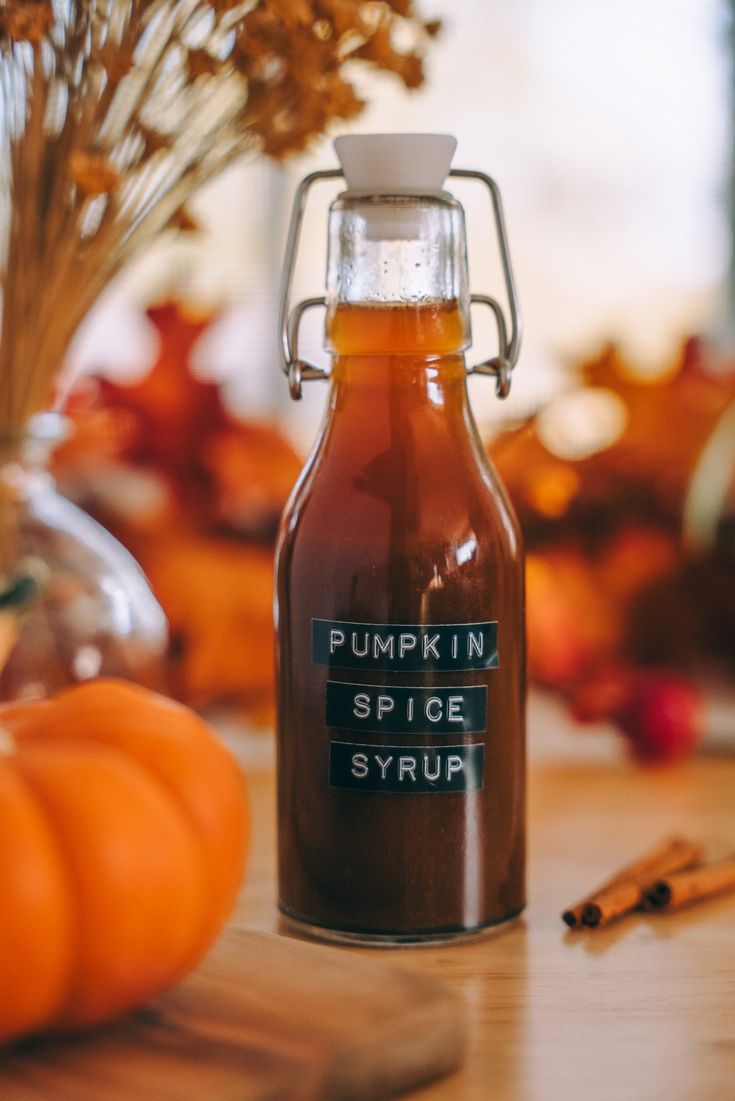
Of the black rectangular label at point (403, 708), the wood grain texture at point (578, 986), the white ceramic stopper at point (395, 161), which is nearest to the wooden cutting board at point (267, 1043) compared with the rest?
the wood grain texture at point (578, 986)

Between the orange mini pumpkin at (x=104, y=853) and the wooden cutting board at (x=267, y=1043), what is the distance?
0.06 feet

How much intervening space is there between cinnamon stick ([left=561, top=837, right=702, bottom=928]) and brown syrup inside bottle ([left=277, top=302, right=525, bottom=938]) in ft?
0.17

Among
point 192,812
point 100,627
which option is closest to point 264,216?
point 100,627

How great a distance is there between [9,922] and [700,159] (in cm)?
204

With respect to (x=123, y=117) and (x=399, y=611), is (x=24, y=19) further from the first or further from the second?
(x=399, y=611)

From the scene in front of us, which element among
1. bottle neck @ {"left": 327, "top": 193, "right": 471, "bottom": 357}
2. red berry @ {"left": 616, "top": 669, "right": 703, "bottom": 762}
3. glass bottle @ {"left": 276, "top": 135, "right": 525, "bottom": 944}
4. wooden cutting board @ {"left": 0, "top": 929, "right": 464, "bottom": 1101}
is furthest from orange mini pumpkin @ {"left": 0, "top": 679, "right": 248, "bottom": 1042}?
red berry @ {"left": 616, "top": 669, "right": 703, "bottom": 762}

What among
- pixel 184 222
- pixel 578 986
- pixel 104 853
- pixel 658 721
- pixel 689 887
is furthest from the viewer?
pixel 658 721

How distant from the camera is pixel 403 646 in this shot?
654 mm

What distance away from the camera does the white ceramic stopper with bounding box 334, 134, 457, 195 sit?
0.67m

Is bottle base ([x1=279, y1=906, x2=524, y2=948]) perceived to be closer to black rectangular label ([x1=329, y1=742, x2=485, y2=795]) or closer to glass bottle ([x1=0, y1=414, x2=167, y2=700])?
black rectangular label ([x1=329, y1=742, x2=485, y2=795])

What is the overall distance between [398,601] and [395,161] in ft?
0.68

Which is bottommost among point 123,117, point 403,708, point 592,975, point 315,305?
point 592,975

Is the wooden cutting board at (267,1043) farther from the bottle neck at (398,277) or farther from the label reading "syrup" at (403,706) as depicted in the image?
the bottle neck at (398,277)

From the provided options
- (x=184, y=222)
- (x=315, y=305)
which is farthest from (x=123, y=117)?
(x=315, y=305)
